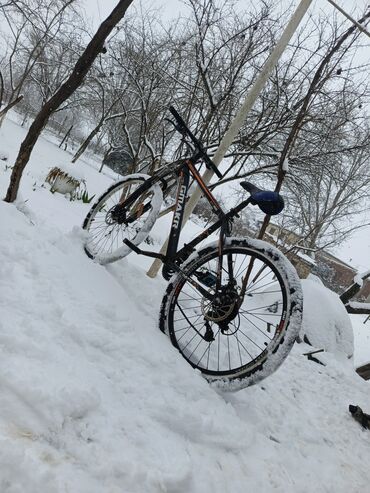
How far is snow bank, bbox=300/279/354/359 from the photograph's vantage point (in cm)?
475

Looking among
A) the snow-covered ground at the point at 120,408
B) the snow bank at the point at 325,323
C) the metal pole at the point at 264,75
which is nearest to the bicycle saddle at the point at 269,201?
the snow-covered ground at the point at 120,408

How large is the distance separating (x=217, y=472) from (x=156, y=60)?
29.9 feet

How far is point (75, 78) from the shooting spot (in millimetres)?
3088

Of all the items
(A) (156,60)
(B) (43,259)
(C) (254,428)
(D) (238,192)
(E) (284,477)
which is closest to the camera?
(E) (284,477)

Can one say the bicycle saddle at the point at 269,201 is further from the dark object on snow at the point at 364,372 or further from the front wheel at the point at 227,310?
the dark object on snow at the point at 364,372

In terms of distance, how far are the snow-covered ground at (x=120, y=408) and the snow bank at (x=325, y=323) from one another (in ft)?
6.80

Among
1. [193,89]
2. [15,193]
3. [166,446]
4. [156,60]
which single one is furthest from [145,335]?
[156,60]

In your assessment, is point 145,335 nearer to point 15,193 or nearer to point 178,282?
point 178,282

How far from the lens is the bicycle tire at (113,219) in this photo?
116 inches

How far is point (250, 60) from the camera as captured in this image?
6.87 meters

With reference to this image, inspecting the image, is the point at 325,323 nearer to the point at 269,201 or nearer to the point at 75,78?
the point at 269,201

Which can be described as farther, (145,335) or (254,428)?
(145,335)

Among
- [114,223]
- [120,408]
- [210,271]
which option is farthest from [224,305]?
[114,223]

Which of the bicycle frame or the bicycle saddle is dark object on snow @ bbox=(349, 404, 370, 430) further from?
the bicycle saddle
